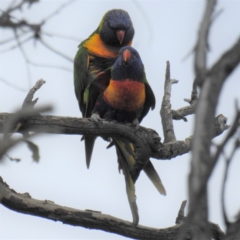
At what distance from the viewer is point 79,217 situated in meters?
4.05

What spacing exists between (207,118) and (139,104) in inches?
134

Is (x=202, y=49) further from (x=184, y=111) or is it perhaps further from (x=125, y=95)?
(x=184, y=111)

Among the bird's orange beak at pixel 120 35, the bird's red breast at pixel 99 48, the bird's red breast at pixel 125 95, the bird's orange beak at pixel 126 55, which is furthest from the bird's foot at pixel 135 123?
the bird's orange beak at pixel 120 35

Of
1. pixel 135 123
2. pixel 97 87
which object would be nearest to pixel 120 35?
pixel 97 87

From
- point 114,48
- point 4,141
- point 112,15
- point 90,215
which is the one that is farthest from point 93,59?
point 4,141

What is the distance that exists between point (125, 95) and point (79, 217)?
1.25 meters

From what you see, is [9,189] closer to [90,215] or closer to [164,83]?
[90,215]

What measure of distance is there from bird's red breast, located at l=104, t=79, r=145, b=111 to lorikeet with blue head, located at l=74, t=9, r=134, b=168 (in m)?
0.17

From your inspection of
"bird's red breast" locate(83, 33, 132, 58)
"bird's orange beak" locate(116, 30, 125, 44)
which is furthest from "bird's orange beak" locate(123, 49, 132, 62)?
"bird's orange beak" locate(116, 30, 125, 44)

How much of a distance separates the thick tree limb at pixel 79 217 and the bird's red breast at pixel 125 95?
109 cm

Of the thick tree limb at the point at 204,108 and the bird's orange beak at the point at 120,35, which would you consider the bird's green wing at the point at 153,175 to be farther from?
the thick tree limb at the point at 204,108

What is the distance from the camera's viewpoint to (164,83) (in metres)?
4.97

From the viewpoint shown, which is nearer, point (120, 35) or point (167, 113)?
point (167, 113)

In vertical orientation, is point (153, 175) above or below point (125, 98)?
below
